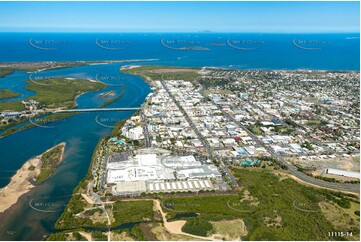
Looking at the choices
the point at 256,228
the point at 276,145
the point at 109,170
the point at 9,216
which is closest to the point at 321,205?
the point at 256,228

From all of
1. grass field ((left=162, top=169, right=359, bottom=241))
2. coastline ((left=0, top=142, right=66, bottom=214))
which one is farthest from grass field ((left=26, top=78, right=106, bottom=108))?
grass field ((left=162, top=169, right=359, bottom=241))

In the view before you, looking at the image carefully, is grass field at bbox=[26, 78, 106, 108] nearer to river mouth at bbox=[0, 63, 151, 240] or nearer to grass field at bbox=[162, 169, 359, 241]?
river mouth at bbox=[0, 63, 151, 240]

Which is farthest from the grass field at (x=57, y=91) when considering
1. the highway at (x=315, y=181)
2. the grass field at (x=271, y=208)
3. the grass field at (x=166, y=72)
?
the highway at (x=315, y=181)

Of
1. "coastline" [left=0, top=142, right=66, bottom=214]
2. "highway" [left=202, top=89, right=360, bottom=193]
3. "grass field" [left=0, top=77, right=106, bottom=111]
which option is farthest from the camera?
"grass field" [left=0, top=77, right=106, bottom=111]

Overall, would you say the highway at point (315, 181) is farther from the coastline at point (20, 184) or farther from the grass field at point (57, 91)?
the grass field at point (57, 91)

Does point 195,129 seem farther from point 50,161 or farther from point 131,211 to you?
point 131,211

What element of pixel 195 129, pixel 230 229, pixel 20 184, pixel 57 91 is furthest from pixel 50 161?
pixel 57 91
